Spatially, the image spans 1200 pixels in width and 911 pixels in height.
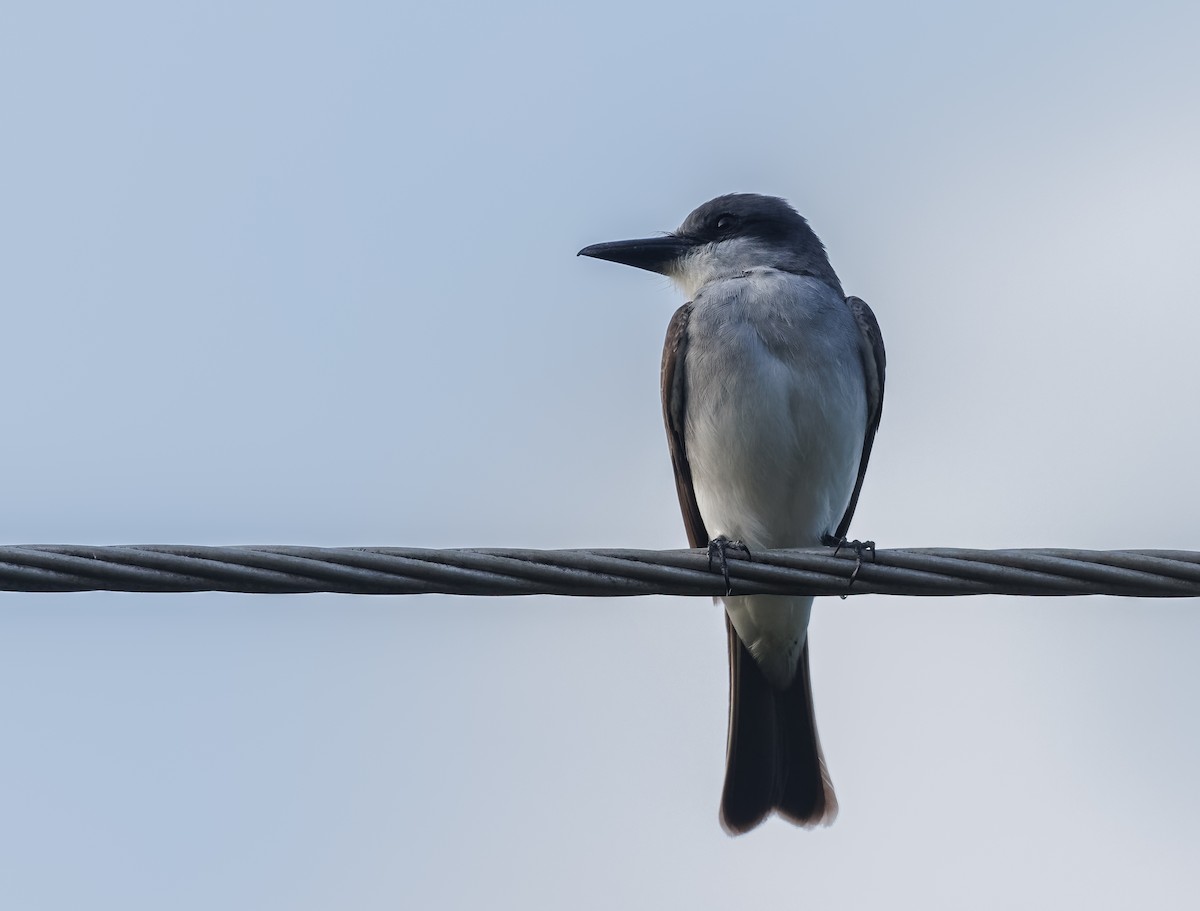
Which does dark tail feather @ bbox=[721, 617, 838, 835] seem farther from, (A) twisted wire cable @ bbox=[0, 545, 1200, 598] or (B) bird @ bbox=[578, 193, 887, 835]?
(A) twisted wire cable @ bbox=[0, 545, 1200, 598]

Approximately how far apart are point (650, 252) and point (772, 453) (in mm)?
1883

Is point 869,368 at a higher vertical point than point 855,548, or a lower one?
higher

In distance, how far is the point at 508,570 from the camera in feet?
11.8

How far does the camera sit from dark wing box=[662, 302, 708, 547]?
6.37 meters

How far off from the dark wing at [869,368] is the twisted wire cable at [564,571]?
2.52 metres

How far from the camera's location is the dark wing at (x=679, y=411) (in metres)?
6.37

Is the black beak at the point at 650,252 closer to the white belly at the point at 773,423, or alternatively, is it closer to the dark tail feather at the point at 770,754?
the white belly at the point at 773,423

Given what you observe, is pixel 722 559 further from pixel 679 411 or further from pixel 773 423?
pixel 679 411

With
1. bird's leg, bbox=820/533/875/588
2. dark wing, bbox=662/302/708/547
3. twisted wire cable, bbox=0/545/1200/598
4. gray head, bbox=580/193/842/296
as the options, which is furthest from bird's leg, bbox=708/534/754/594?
gray head, bbox=580/193/842/296

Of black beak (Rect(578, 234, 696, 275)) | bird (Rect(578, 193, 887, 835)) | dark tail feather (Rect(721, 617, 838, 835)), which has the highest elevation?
black beak (Rect(578, 234, 696, 275))

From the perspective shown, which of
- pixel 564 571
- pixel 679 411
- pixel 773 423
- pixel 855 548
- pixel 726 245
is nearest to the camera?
pixel 564 571

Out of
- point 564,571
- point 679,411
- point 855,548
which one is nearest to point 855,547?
point 855,548

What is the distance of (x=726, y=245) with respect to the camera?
24.1ft

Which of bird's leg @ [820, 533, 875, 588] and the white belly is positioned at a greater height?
the white belly
